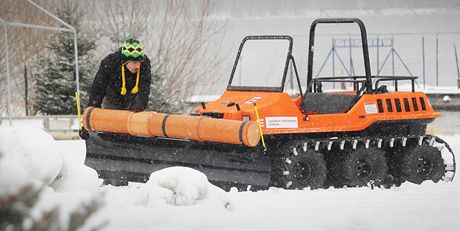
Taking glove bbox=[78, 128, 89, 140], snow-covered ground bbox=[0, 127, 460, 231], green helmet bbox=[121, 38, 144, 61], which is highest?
green helmet bbox=[121, 38, 144, 61]

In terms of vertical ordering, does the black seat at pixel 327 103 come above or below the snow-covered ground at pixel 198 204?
above

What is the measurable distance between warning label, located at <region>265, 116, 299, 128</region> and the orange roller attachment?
1.62 ft

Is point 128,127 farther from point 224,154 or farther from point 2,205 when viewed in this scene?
point 2,205

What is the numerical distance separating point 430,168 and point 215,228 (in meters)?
5.07

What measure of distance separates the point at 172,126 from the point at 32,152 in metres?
2.71

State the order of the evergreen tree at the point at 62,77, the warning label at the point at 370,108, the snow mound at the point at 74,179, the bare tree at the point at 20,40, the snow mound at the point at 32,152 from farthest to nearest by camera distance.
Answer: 1. the bare tree at the point at 20,40
2. the evergreen tree at the point at 62,77
3. the warning label at the point at 370,108
4. the snow mound at the point at 74,179
5. the snow mound at the point at 32,152

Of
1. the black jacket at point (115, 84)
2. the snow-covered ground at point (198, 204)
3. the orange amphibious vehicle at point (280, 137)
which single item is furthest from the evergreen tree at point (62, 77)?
the snow-covered ground at point (198, 204)

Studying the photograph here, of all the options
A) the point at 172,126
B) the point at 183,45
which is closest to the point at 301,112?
the point at 172,126

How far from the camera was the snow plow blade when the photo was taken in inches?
342

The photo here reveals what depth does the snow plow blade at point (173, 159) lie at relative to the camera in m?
8.69

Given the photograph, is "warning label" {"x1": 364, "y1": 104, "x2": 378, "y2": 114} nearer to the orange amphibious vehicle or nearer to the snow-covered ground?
the orange amphibious vehicle

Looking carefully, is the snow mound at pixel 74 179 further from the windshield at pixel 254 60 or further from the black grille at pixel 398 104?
the black grille at pixel 398 104

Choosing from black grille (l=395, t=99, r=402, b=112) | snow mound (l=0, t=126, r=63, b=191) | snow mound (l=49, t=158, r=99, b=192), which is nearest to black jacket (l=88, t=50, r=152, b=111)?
black grille (l=395, t=99, r=402, b=112)

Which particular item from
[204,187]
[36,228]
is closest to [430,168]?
[204,187]
